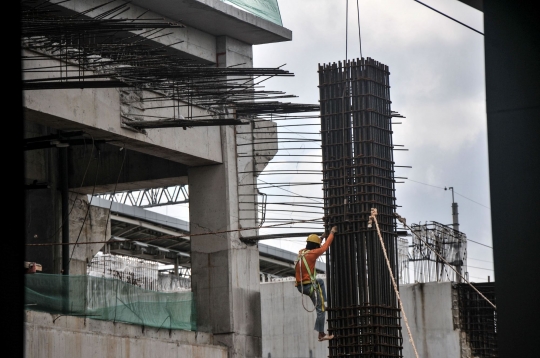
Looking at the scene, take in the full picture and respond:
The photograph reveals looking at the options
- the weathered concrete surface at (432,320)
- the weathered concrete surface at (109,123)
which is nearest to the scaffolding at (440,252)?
the weathered concrete surface at (432,320)

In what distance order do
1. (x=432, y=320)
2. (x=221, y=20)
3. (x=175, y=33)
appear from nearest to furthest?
1. (x=175, y=33)
2. (x=221, y=20)
3. (x=432, y=320)

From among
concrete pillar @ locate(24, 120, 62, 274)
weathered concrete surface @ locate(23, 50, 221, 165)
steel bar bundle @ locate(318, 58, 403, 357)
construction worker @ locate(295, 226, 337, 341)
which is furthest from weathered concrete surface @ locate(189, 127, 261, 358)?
construction worker @ locate(295, 226, 337, 341)

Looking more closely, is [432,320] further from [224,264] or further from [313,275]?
[313,275]

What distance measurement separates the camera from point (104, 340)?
2261 centimetres

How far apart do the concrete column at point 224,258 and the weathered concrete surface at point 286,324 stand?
29.0 feet

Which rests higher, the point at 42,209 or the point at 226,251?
the point at 42,209

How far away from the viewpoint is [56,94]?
21.6 m

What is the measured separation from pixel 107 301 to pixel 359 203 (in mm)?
6829

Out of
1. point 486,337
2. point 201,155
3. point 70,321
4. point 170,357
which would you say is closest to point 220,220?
point 201,155

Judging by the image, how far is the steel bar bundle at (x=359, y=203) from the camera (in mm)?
19906

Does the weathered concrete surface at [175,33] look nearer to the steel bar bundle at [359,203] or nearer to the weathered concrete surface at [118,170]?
the weathered concrete surface at [118,170]

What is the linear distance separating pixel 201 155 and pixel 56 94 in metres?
5.51

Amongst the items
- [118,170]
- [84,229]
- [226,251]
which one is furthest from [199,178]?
[84,229]

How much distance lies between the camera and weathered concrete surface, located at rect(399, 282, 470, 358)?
1245 inches
